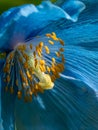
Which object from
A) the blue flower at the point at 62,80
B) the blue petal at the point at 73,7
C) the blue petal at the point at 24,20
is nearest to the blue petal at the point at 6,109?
the blue flower at the point at 62,80

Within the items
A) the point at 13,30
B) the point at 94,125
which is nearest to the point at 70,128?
the point at 94,125

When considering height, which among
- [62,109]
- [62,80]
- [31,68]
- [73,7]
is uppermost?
[73,7]

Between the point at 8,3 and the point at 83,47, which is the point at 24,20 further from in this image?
the point at 83,47

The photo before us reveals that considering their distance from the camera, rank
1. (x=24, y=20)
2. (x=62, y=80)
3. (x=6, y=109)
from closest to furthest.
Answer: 1. (x=24, y=20)
2. (x=6, y=109)
3. (x=62, y=80)

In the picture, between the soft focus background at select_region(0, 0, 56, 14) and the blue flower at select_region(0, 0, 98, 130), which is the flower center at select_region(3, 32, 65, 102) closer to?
the blue flower at select_region(0, 0, 98, 130)

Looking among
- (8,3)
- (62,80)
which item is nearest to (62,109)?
(62,80)

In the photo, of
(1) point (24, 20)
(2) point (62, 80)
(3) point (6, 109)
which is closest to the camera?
(1) point (24, 20)

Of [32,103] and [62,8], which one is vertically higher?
[62,8]

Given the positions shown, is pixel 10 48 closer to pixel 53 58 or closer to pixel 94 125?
pixel 53 58
